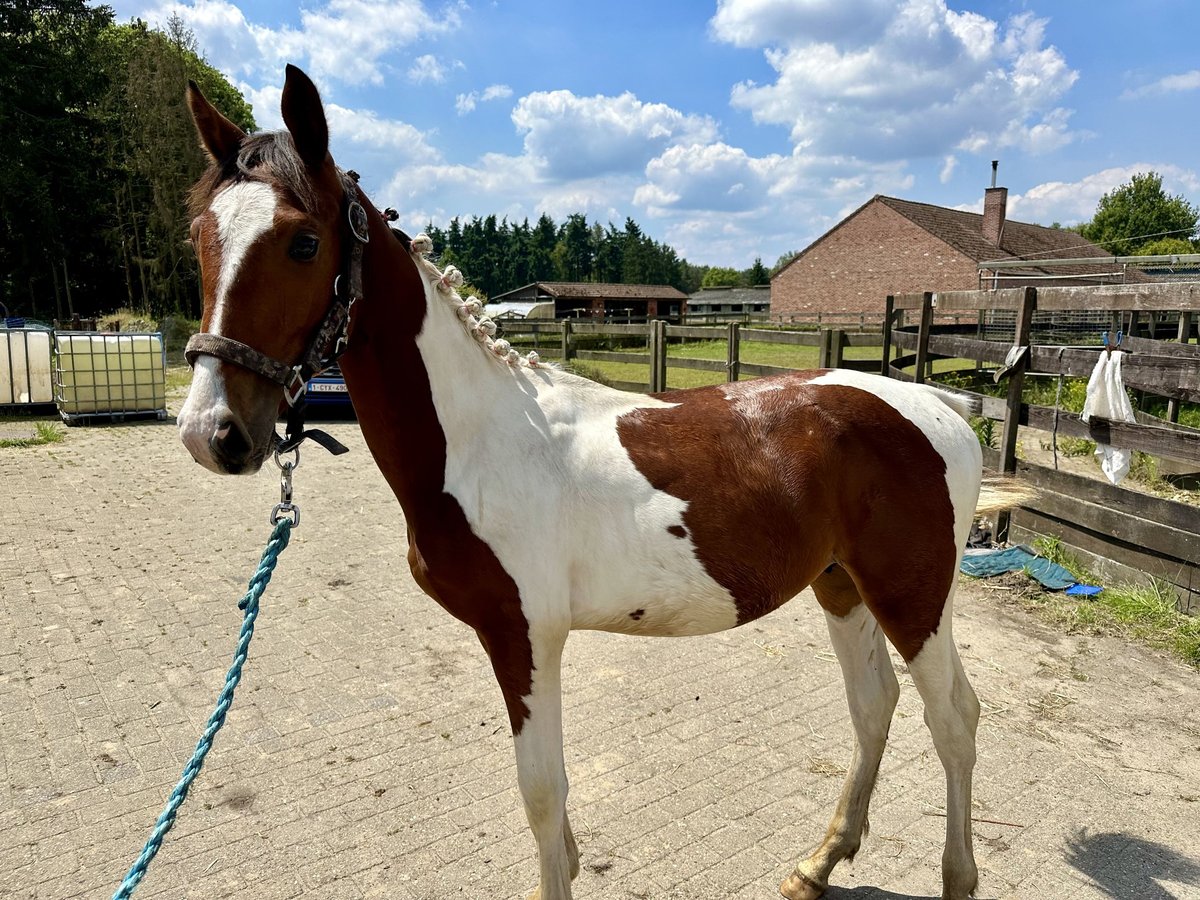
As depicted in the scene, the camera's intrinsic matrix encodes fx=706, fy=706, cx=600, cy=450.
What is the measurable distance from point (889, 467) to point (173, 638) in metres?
4.40

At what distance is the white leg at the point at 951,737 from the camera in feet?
7.99

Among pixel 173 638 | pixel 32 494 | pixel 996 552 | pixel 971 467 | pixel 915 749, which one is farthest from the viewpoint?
pixel 32 494

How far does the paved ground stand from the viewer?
2627 mm

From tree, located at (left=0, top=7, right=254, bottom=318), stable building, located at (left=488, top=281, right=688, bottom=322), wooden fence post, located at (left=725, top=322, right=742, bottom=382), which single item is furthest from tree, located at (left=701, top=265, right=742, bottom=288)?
wooden fence post, located at (left=725, top=322, right=742, bottom=382)

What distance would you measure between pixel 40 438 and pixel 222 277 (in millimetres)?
11668

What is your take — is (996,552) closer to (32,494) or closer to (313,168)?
(313,168)

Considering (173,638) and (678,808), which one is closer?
(678,808)

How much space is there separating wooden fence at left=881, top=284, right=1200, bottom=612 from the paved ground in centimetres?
79

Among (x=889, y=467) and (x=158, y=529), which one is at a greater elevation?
(x=889, y=467)

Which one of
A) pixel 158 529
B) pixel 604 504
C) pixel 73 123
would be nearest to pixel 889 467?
pixel 604 504

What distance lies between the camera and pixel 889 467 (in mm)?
2389

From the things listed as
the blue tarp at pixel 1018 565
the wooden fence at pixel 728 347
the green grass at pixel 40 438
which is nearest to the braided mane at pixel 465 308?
the blue tarp at pixel 1018 565

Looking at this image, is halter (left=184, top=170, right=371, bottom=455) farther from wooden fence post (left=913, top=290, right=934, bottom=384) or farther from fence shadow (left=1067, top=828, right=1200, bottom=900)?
wooden fence post (left=913, top=290, right=934, bottom=384)

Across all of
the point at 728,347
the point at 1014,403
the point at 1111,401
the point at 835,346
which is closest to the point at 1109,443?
the point at 1111,401
